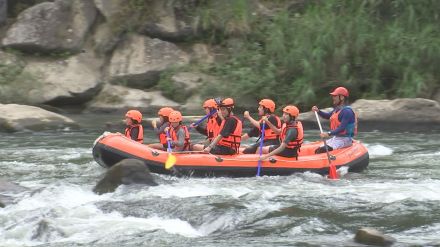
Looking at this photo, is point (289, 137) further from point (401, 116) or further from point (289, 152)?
point (401, 116)

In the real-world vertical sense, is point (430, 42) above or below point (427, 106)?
above

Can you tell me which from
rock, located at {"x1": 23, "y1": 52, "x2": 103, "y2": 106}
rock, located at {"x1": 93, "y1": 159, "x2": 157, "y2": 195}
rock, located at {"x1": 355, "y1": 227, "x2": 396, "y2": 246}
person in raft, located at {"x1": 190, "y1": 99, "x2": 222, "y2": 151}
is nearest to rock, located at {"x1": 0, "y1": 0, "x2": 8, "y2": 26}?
rock, located at {"x1": 23, "y1": 52, "x2": 103, "y2": 106}

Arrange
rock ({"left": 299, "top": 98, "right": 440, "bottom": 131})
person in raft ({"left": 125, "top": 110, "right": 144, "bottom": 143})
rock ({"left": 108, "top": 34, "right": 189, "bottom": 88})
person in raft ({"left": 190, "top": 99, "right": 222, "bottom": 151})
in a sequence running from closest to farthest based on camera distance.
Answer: person in raft ({"left": 190, "top": 99, "right": 222, "bottom": 151}) → person in raft ({"left": 125, "top": 110, "right": 144, "bottom": 143}) → rock ({"left": 299, "top": 98, "right": 440, "bottom": 131}) → rock ({"left": 108, "top": 34, "right": 189, "bottom": 88})

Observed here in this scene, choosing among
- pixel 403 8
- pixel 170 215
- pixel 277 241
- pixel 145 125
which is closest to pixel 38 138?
pixel 145 125

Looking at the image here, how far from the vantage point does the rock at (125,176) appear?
9.57 metres

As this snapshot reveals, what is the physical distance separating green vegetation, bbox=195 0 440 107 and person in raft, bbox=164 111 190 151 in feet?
24.5

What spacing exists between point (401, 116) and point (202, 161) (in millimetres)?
6707

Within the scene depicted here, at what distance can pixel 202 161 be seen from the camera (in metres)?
10.6

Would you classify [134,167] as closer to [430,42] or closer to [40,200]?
[40,200]

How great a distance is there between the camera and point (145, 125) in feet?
53.5

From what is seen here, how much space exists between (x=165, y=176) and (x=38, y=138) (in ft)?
16.0

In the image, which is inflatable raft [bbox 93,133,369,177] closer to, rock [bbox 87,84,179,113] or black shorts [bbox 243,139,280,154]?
black shorts [bbox 243,139,280,154]

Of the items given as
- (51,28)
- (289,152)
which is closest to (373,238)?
(289,152)

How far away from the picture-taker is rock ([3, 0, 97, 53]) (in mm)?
20156
